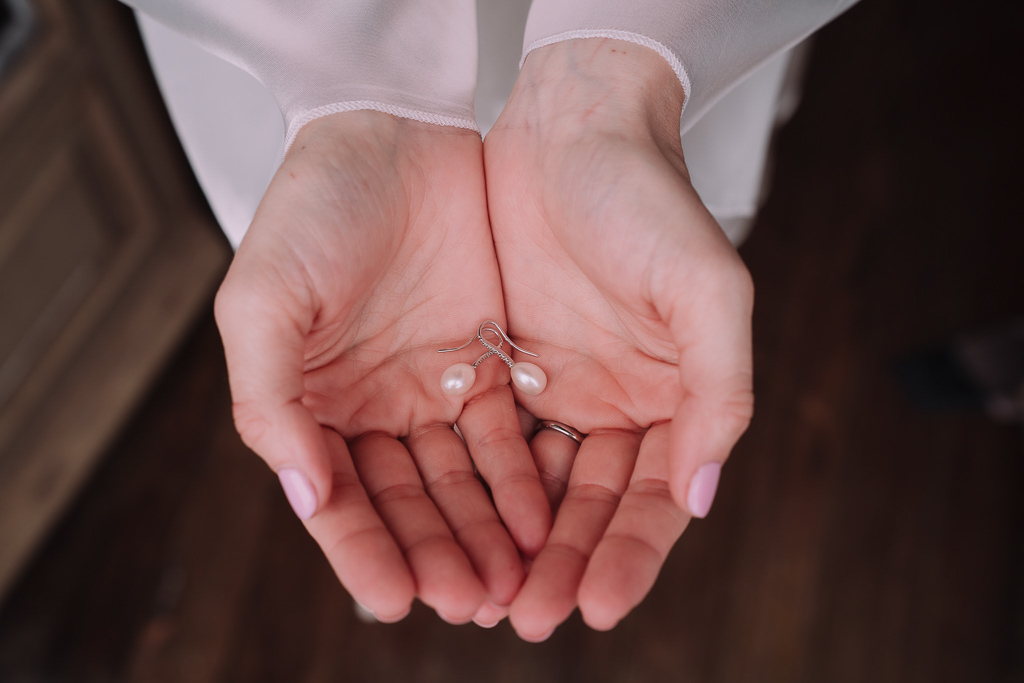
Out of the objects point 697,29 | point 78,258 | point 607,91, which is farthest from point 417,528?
point 78,258

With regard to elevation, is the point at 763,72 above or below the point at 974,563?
above

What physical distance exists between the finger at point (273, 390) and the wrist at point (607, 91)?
18.7 inches

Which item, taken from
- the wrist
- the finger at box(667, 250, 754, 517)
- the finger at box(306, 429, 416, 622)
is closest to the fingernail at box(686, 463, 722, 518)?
the finger at box(667, 250, 754, 517)

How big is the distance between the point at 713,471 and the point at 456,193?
1.84 ft

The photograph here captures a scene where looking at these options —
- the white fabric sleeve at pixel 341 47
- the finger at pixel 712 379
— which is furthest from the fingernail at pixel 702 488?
the white fabric sleeve at pixel 341 47

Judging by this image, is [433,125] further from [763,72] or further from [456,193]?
[763,72]

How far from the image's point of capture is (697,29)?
1.05 meters

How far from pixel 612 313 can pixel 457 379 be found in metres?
0.24

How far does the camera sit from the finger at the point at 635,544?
0.81 metres

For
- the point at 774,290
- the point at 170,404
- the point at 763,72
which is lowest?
the point at 170,404

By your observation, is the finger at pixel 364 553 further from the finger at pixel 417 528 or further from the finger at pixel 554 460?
the finger at pixel 554 460

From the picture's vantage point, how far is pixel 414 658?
1775mm

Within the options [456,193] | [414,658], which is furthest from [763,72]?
[414,658]

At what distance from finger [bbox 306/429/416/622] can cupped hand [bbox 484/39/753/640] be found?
134 millimetres
